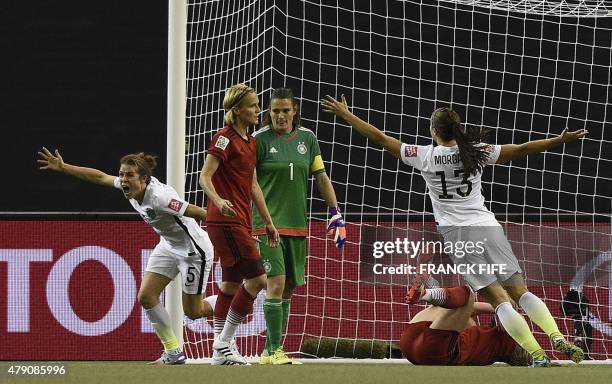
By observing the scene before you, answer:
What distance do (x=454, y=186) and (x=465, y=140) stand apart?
299 millimetres

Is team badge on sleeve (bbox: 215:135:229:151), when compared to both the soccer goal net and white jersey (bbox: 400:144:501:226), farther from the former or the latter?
the soccer goal net

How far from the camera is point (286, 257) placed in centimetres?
902

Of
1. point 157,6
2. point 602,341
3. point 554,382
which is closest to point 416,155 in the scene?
point 554,382

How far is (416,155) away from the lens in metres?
8.91

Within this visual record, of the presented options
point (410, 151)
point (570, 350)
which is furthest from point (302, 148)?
point (570, 350)

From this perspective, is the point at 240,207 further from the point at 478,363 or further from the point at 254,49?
the point at 254,49

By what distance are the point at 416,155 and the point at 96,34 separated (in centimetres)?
569

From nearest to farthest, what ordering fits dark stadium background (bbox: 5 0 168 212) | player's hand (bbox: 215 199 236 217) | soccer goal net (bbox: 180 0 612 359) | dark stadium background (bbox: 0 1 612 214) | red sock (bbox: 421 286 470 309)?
player's hand (bbox: 215 199 236 217)
red sock (bbox: 421 286 470 309)
soccer goal net (bbox: 180 0 612 359)
dark stadium background (bbox: 0 1 612 214)
dark stadium background (bbox: 5 0 168 212)

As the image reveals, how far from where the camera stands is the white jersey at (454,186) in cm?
881

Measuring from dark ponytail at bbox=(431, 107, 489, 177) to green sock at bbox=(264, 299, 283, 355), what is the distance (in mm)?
1439

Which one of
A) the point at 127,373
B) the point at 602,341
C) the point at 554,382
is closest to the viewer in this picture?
the point at 554,382

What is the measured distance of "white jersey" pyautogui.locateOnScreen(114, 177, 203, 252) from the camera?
30.1ft

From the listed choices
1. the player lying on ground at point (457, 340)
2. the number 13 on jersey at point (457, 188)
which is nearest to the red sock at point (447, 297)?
the player lying on ground at point (457, 340)

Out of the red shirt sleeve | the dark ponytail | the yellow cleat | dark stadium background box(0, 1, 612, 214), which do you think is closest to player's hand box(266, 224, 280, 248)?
→ the red shirt sleeve
